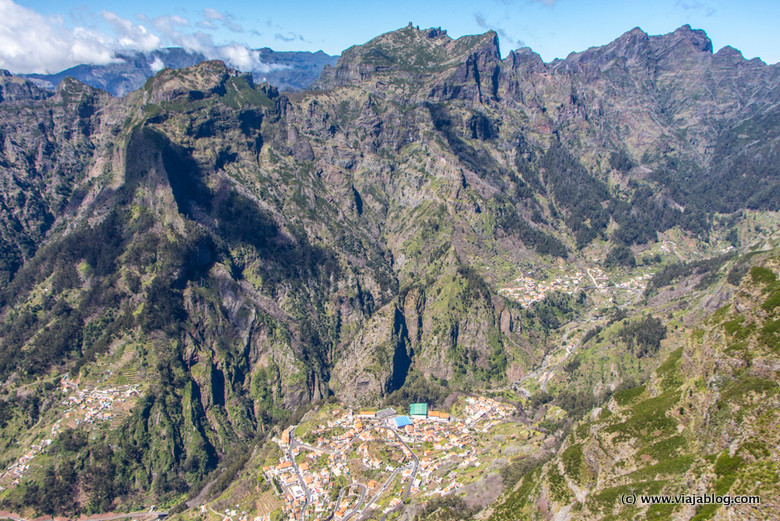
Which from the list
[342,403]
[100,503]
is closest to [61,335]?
[100,503]

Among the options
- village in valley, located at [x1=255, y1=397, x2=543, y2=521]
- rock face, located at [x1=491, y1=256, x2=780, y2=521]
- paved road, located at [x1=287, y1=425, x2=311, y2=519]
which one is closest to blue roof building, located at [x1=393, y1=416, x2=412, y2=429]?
village in valley, located at [x1=255, y1=397, x2=543, y2=521]

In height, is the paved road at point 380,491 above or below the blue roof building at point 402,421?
below

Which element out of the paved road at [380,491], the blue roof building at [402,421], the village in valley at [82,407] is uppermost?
the village in valley at [82,407]

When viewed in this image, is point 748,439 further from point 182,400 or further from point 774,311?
point 182,400

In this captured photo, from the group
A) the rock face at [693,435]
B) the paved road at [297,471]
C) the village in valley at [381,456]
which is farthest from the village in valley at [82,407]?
the rock face at [693,435]

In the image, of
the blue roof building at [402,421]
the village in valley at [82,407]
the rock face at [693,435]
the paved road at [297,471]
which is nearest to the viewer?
the rock face at [693,435]

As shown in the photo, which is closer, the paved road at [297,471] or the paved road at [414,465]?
the paved road at [414,465]

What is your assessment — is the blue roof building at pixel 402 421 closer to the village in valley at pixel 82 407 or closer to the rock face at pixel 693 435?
the rock face at pixel 693 435

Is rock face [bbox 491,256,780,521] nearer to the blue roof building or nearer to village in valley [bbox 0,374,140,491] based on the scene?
the blue roof building

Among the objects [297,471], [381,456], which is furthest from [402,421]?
[297,471]

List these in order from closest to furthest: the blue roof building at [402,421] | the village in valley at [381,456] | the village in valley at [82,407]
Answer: the village in valley at [381,456] < the blue roof building at [402,421] < the village in valley at [82,407]
